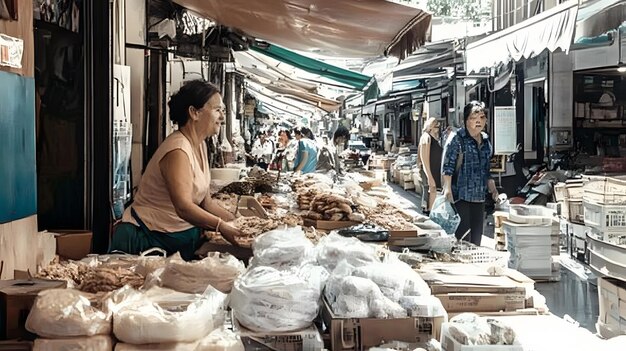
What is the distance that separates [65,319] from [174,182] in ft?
5.81

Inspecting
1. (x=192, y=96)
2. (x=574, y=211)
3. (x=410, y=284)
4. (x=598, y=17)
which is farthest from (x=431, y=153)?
(x=410, y=284)

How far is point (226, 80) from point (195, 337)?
13493 millimetres

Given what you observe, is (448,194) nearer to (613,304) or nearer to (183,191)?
(613,304)

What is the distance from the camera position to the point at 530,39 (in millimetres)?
8297

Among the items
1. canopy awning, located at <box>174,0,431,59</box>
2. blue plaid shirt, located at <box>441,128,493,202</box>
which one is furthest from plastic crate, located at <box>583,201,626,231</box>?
canopy awning, located at <box>174,0,431,59</box>

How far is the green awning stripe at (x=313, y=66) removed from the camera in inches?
387

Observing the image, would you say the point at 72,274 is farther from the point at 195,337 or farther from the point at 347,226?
the point at 347,226

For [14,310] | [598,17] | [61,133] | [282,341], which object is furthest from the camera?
[598,17]

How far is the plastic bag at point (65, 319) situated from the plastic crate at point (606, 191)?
6462mm

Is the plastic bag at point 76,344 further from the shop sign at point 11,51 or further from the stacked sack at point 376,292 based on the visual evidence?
the shop sign at point 11,51

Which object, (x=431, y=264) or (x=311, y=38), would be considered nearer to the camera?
(x=431, y=264)

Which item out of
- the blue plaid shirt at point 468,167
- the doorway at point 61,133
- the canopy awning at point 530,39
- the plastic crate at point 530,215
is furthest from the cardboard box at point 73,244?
the plastic crate at point 530,215

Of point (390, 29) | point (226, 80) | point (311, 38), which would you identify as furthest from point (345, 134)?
point (390, 29)

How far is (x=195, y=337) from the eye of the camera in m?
2.44
